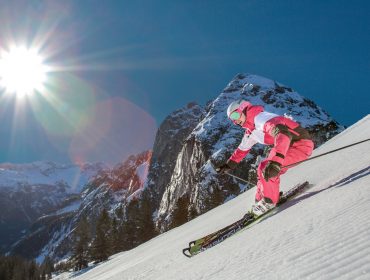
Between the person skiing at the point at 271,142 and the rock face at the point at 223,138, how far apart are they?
85.8m

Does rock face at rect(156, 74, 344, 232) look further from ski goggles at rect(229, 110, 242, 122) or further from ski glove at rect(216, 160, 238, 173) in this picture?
ski goggles at rect(229, 110, 242, 122)

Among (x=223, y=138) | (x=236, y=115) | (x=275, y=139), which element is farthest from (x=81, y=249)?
(x=223, y=138)

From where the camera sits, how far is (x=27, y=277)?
282 feet

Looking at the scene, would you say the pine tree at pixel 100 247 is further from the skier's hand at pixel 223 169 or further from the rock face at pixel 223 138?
the skier's hand at pixel 223 169

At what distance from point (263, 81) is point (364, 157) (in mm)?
162888

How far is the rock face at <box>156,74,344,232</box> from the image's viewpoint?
101812mm

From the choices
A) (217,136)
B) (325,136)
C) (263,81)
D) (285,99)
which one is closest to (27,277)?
(217,136)

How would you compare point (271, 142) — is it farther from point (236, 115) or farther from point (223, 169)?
point (223, 169)

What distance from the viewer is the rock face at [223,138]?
10181 centimetres

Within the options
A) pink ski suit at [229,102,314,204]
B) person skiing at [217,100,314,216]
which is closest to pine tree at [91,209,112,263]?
person skiing at [217,100,314,216]

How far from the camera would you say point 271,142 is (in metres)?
7.34

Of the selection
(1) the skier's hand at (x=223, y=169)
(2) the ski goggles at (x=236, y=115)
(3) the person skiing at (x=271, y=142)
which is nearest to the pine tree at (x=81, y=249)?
(1) the skier's hand at (x=223, y=169)

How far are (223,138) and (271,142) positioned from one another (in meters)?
119

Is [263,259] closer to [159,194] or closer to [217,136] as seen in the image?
[217,136]
